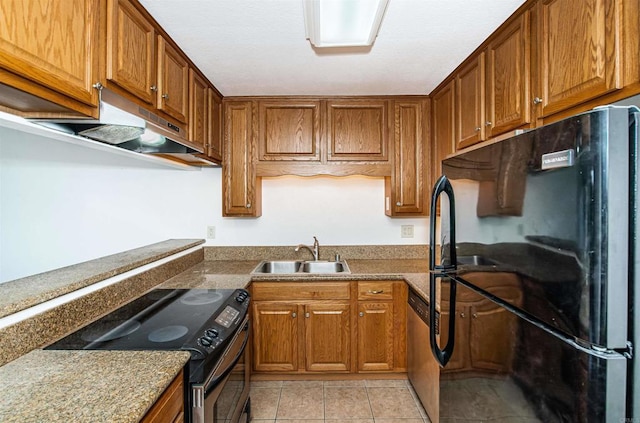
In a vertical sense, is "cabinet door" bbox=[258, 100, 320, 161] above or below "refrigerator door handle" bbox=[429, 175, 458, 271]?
above

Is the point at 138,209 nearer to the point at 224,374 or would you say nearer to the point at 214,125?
the point at 214,125

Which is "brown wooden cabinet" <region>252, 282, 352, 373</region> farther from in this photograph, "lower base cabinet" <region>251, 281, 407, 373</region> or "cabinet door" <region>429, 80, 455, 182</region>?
"cabinet door" <region>429, 80, 455, 182</region>

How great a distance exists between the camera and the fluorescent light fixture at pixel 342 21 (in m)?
1.30

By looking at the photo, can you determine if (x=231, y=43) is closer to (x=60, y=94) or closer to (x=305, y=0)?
(x=305, y=0)

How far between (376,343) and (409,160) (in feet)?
4.90

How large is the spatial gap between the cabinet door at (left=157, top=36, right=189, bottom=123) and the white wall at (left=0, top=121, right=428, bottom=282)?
967 mm

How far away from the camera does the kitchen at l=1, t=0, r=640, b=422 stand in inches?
105

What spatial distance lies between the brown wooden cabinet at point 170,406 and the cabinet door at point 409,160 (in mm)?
2073

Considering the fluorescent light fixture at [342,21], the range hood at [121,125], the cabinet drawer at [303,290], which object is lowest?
the cabinet drawer at [303,290]

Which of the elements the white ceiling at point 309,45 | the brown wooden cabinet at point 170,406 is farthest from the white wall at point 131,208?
the brown wooden cabinet at point 170,406

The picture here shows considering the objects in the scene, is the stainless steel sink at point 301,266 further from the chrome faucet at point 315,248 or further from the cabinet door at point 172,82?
the cabinet door at point 172,82

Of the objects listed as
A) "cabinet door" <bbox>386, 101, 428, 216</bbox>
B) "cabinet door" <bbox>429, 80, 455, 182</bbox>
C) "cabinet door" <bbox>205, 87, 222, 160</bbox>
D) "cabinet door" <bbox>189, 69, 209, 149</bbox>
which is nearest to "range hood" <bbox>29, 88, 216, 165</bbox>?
"cabinet door" <bbox>189, 69, 209, 149</bbox>

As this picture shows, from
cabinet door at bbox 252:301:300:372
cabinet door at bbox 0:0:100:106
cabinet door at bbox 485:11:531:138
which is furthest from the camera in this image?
cabinet door at bbox 252:301:300:372

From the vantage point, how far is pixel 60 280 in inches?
51.3
